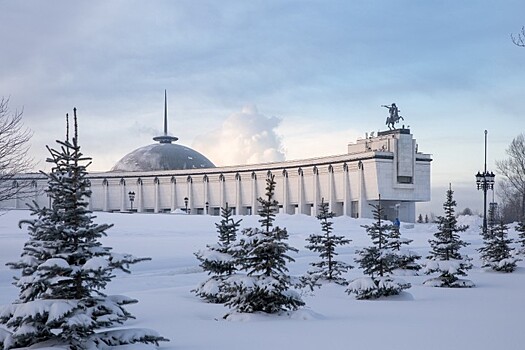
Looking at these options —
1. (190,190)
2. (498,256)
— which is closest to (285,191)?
(190,190)

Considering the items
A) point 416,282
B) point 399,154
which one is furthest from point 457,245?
point 399,154

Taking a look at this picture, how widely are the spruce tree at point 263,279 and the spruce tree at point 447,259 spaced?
8073mm

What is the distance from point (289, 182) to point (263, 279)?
88510 millimetres

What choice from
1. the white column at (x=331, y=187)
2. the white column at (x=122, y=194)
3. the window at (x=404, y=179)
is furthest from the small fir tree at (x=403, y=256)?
the white column at (x=122, y=194)

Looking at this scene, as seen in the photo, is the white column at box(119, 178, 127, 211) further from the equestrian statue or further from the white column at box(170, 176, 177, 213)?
the equestrian statue

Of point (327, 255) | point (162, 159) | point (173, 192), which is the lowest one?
point (173, 192)

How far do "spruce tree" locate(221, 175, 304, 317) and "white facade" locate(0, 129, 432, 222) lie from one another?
74252 millimetres

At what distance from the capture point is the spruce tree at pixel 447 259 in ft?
60.6

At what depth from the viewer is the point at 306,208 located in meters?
98.1

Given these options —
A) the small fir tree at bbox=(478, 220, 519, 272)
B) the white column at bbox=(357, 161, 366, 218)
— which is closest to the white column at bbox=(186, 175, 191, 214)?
the white column at bbox=(357, 161, 366, 218)

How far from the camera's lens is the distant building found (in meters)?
87.4

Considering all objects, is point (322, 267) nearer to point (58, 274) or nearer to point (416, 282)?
point (416, 282)

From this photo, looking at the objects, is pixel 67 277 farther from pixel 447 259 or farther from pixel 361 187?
pixel 361 187

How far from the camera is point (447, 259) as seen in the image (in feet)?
62.3
